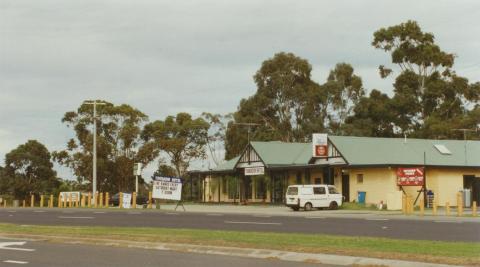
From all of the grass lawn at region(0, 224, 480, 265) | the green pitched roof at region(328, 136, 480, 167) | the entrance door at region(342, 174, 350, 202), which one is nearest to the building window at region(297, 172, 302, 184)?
the entrance door at region(342, 174, 350, 202)

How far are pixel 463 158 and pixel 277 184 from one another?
14948 mm

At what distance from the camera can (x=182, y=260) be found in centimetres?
1454

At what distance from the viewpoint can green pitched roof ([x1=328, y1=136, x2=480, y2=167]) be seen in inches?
1991

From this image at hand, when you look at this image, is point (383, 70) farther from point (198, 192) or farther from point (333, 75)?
point (198, 192)

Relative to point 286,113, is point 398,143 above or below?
below

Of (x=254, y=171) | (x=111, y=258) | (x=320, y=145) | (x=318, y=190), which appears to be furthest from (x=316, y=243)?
(x=254, y=171)

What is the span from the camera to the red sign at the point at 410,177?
45000mm

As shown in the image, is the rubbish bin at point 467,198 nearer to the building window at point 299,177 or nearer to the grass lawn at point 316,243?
the building window at point 299,177

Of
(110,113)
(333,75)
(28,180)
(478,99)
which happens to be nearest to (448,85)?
(478,99)

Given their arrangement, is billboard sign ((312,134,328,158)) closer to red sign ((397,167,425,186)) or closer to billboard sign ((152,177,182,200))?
red sign ((397,167,425,186))

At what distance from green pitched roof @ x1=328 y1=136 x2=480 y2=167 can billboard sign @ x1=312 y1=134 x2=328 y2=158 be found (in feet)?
2.12

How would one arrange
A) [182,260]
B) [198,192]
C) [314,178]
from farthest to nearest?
[198,192] < [314,178] < [182,260]

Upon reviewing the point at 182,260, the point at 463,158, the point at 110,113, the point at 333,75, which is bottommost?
the point at 182,260

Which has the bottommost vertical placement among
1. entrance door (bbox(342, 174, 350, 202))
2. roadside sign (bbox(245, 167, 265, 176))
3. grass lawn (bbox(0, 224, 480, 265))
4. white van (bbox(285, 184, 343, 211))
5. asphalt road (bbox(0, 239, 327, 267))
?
asphalt road (bbox(0, 239, 327, 267))
